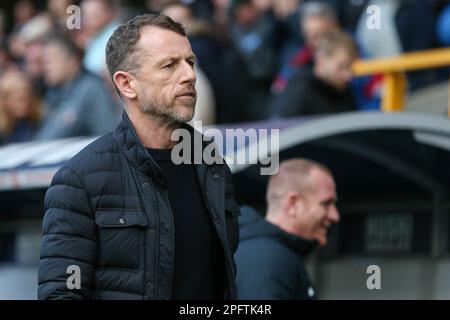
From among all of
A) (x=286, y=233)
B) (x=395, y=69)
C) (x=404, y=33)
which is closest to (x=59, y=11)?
(x=404, y=33)

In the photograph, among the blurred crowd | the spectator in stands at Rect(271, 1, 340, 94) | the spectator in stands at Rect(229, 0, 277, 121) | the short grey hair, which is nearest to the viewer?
the blurred crowd

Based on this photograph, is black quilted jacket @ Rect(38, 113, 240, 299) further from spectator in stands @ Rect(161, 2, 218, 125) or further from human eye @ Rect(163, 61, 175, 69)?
spectator in stands @ Rect(161, 2, 218, 125)

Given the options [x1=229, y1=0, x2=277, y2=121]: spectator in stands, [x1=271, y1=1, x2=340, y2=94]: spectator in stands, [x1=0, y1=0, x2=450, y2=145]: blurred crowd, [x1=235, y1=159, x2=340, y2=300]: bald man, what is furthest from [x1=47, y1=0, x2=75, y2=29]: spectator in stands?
[x1=235, y1=159, x2=340, y2=300]: bald man

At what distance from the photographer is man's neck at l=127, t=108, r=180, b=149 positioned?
13.8ft

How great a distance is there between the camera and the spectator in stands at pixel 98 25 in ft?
36.8

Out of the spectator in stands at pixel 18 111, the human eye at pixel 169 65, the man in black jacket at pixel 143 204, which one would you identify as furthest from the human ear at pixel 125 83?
the spectator in stands at pixel 18 111

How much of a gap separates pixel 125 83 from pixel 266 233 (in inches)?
72.3

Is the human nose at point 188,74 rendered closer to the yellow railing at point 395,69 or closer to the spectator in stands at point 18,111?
the yellow railing at point 395,69

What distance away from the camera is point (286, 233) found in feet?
19.5

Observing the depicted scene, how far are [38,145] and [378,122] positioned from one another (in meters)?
3.29

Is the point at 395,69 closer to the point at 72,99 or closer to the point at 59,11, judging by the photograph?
the point at 72,99

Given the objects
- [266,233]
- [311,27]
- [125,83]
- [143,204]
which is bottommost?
[143,204]

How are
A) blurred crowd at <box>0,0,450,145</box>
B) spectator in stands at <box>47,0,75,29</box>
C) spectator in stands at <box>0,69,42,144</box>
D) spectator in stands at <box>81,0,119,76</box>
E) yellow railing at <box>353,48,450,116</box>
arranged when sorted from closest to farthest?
yellow railing at <box>353,48,450,116</box>
blurred crowd at <box>0,0,450,145</box>
spectator in stands at <box>81,0,119,76</box>
spectator in stands at <box>0,69,42,144</box>
spectator in stands at <box>47,0,75,29</box>

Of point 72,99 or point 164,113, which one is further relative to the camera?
point 72,99
